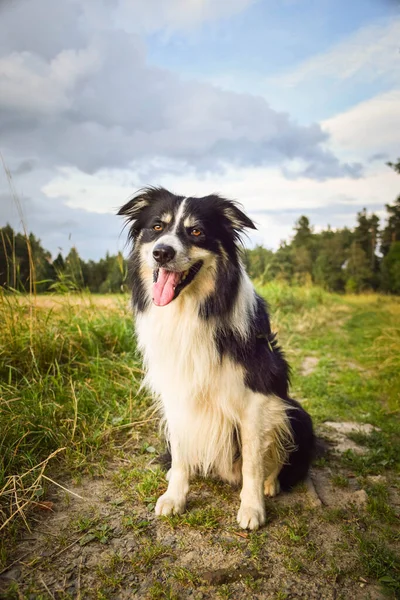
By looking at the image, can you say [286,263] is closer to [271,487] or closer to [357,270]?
[271,487]

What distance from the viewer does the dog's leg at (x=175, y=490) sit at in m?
2.47

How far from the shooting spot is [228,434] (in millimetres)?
2486

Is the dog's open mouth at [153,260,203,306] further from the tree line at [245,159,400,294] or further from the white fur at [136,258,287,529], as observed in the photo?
the tree line at [245,159,400,294]

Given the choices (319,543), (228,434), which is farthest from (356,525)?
(228,434)

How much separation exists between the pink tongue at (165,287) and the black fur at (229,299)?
8.0 inches

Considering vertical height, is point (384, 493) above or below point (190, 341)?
below

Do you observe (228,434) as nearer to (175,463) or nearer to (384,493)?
(175,463)

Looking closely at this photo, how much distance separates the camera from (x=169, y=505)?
2480 mm

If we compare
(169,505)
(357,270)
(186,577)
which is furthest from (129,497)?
(357,270)

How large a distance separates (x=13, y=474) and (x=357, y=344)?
7336 millimetres

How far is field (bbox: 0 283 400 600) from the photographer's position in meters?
1.97

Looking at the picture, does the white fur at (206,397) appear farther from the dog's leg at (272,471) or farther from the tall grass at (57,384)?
the tall grass at (57,384)

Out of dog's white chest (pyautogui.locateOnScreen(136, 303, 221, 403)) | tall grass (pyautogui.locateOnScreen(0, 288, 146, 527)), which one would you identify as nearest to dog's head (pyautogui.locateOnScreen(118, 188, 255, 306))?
dog's white chest (pyautogui.locateOnScreen(136, 303, 221, 403))

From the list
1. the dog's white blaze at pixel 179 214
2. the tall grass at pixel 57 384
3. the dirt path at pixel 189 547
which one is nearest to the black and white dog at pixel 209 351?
the dog's white blaze at pixel 179 214
